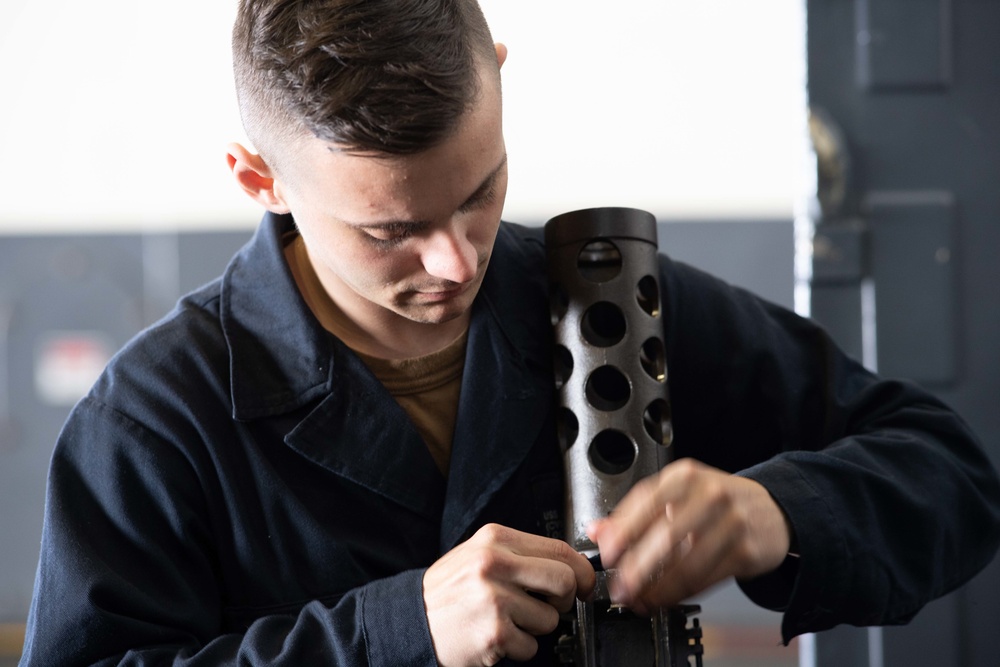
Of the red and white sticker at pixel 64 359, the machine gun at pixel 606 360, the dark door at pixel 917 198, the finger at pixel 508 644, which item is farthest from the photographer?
the red and white sticker at pixel 64 359

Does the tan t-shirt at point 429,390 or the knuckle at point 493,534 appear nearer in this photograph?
the knuckle at point 493,534

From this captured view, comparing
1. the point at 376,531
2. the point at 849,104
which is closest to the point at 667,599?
the point at 376,531

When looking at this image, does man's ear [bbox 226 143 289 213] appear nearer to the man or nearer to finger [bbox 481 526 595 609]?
the man

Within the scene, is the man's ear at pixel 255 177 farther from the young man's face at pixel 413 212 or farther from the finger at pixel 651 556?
the finger at pixel 651 556

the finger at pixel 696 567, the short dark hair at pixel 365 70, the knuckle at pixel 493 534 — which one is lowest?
the finger at pixel 696 567

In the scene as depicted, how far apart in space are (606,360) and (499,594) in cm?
21

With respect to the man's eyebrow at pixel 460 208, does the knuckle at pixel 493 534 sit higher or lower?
lower

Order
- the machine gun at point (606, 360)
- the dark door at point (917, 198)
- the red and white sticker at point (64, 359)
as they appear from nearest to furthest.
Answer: the machine gun at point (606, 360), the dark door at point (917, 198), the red and white sticker at point (64, 359)

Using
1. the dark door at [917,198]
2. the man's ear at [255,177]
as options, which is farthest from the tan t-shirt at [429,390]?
the dark door at [917,198]

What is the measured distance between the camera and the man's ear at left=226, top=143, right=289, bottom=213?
73 centimetres

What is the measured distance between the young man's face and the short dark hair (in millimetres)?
14

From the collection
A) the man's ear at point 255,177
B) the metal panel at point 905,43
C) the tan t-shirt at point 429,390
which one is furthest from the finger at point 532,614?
the metal panel at point 905,43

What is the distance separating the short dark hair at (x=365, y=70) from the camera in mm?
629

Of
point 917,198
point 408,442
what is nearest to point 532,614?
point 408,442
